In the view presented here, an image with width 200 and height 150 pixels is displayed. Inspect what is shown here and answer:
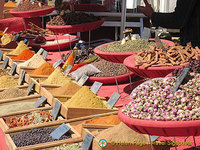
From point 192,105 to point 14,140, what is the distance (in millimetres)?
1344

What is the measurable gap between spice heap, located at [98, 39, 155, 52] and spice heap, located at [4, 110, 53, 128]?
962 millimetres

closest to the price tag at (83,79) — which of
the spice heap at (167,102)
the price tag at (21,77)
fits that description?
the price tag at (21,77)

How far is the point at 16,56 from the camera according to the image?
5.08 m

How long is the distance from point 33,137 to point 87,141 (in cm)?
47

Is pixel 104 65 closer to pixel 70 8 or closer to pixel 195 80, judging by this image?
pixel 70 8

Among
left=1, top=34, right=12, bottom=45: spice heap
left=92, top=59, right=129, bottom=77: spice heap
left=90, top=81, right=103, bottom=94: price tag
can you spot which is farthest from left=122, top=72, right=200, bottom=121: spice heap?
left=1, top=34, right=12, bottom=45: spice heap

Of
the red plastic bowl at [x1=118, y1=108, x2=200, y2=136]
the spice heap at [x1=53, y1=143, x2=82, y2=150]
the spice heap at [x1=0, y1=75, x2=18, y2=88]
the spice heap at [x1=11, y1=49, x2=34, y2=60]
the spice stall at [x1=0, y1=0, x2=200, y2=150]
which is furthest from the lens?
the spice heap at [x1=11, y1=49, x2=34, y2=60]

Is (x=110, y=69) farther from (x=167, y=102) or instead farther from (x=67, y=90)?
(x=167, y=102)

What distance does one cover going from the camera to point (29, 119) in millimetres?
3008

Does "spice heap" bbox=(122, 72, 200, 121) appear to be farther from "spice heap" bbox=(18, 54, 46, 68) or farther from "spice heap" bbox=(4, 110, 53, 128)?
"spice heap" bbox=(18, 54, 46, 68)

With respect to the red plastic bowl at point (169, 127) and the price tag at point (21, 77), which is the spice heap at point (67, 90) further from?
the red plastic bowl at point (169, 127)

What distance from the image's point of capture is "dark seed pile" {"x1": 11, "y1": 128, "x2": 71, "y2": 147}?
2.61 m

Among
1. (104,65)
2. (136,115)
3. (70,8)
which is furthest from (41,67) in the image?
(136,115)

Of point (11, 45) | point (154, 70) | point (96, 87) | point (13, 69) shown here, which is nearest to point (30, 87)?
point (96, 87)
